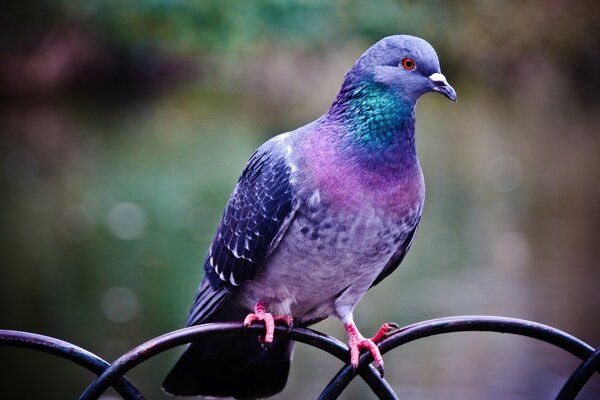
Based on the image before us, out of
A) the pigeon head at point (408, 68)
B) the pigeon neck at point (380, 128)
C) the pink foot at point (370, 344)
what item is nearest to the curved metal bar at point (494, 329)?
the pink foot at point (370, 344)

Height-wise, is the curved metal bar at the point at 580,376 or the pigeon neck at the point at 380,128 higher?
the pigeon neck at the point at 380,128

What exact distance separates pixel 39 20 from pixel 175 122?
382cm

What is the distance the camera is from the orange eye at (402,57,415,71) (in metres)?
2.50

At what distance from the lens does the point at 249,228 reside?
271 cm

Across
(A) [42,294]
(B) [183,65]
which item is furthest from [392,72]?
(B) [183,65]

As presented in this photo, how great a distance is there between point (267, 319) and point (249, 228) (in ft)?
1.20

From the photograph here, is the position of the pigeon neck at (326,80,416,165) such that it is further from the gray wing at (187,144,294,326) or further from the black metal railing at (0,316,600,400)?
the black metal railing at (0,316,600,400)

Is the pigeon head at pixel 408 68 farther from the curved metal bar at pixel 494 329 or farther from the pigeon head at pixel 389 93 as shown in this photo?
the curved metal bar at pixel 494 329

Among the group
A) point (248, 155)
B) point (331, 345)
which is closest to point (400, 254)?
point (331, 345)

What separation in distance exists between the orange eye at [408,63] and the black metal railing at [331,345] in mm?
768

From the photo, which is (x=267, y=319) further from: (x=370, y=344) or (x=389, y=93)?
(x=389, y=93)

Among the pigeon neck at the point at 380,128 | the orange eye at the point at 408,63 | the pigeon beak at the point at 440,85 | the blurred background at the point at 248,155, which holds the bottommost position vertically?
the blurred background at the point at 248,155

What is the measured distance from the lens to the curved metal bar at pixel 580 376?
6.71 ft

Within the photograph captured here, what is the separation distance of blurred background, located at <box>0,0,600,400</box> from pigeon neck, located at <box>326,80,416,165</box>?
457 cm
